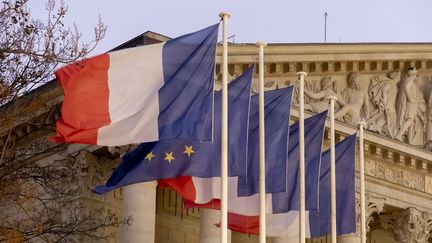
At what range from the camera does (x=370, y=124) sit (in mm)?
38812

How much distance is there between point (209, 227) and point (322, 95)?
705 centimetres

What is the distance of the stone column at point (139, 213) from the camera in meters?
31.0

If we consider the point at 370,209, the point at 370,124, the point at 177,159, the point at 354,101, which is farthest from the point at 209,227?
the point at 370,124

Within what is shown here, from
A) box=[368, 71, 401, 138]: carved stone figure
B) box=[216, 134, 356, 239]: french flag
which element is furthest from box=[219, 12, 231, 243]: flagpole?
box=[368, 71, 401, 138]: carved stone figure

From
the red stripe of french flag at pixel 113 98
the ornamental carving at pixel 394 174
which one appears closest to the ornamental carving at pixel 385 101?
the ornamental carving at pixel 394 174

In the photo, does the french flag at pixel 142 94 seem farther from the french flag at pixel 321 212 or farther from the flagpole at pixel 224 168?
the french flag at pixel 321 212

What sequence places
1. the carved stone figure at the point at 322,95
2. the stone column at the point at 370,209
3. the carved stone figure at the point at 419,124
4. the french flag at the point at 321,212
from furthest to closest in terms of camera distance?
the carved stone figure at the point at 419,124
the carved stone figure at the point at 322,95
the stone column at the point at 370,209
the french flag at the point at 321,212

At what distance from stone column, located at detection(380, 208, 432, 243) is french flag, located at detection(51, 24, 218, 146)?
1597 centimetres

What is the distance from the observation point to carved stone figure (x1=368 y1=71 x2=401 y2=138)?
39188 millimetres

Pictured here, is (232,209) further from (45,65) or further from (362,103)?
(362,103)

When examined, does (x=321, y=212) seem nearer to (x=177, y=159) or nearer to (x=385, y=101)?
(x=177, y=159)

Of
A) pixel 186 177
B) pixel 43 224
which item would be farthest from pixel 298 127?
pixel 43 224

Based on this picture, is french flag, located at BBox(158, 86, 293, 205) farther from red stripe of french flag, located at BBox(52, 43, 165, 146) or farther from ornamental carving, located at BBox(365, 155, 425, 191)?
ornamental carving, located at BBox(365, 155, 425, 191)

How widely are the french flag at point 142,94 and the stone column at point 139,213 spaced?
7302mm
